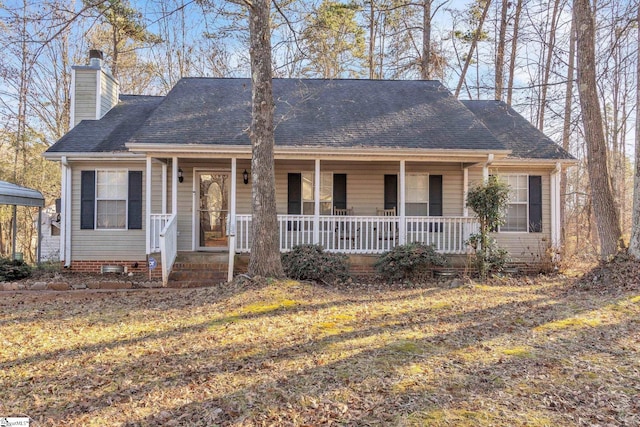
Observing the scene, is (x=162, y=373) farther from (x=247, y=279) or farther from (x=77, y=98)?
(x=77, y=98)

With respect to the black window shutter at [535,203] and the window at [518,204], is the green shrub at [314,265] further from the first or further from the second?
the black window shutter at [535,203]

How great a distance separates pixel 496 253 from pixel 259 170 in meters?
5.40

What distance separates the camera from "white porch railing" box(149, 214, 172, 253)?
868 centimetres

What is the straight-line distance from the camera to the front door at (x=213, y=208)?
10.3m

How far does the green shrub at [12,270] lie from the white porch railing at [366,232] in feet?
16.5

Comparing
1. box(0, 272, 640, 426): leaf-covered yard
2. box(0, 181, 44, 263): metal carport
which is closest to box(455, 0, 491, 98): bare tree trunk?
box(0, 272, 640, 426): leaf-covered yard

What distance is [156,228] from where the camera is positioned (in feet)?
28.8

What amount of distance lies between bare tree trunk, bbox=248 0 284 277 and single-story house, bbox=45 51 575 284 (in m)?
2.04

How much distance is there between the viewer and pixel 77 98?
1107cm

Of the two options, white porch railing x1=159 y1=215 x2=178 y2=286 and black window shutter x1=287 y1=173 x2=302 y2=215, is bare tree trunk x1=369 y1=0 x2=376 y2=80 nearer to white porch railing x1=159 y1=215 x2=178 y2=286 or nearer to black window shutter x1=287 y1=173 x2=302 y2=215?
black window shutter x1=287 y1=173 x2=302 y2=215

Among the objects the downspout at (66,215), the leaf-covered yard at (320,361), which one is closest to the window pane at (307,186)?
the leaf-covered yard at (320,361)

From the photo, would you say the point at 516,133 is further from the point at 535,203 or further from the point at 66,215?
the point at 66,215

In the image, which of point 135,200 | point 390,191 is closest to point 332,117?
point 390,191

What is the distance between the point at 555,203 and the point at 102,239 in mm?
11548
